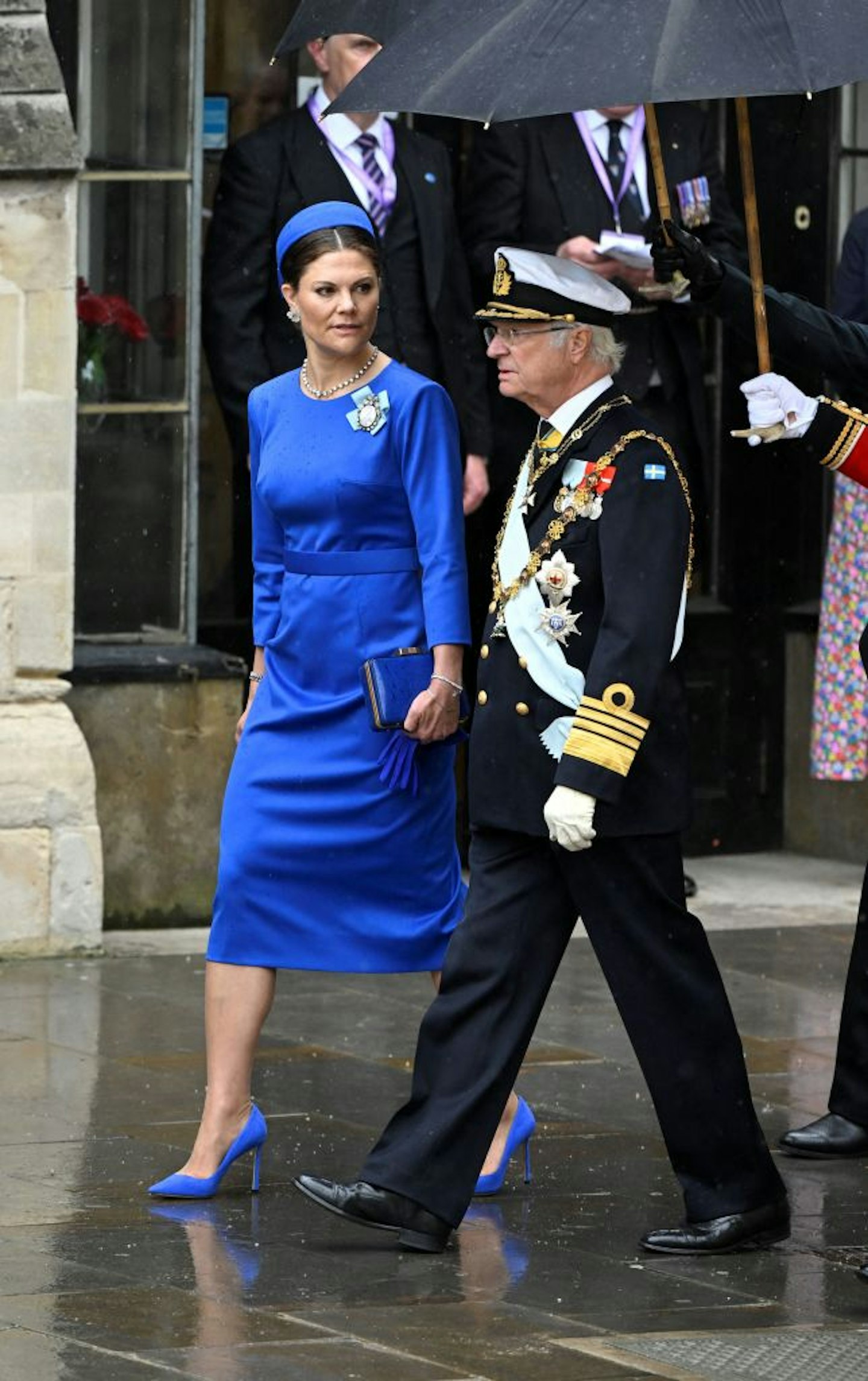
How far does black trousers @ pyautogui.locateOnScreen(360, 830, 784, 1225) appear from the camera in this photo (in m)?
5.66

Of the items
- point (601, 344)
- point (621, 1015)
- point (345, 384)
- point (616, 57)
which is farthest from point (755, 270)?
point (621, 1015)

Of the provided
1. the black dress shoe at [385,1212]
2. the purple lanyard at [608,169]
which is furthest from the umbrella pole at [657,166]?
the purple lanyard at [608,169]

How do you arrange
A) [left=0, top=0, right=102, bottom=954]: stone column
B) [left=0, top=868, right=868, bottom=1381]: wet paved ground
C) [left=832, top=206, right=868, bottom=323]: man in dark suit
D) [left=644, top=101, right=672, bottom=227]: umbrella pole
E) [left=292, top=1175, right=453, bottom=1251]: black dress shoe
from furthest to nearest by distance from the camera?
1. [left=832, top=206, right=868, bottom=323]: man in dark suit
2. [left=0, top=0, right=102, bottom=954]: stone column
3. [left=644, top=101, right=672, bottom=227]: umbrella pole
4. [left=292, top=1175, right=453, bottom=1251]: black dress shoe
5. [left=0, top=868, right=868, bottom=1381]: wet paved ground

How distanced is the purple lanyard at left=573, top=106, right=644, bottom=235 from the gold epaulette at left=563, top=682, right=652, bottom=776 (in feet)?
12.8

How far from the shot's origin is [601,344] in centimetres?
584

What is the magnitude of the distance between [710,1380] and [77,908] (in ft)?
13.1

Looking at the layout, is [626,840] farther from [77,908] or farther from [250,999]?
[77,908]

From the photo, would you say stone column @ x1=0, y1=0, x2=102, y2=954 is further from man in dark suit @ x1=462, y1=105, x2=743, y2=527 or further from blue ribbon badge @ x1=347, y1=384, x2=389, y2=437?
blue ribbon badge @ x1=347, y1=384, x2=389, y2=437

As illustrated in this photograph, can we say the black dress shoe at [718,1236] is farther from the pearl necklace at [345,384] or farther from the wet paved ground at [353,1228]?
the pearl necklace at [345,384]

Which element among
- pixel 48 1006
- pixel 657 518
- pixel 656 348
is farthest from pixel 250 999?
pixel 656 348

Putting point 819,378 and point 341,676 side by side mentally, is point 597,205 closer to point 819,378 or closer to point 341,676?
point 819,378

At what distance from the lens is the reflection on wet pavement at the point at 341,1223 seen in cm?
494

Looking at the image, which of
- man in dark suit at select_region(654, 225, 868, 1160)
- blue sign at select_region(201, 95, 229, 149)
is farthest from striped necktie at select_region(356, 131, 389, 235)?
man in dark suit at select_region(654, 225, 868, 1160)

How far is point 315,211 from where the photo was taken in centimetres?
618
